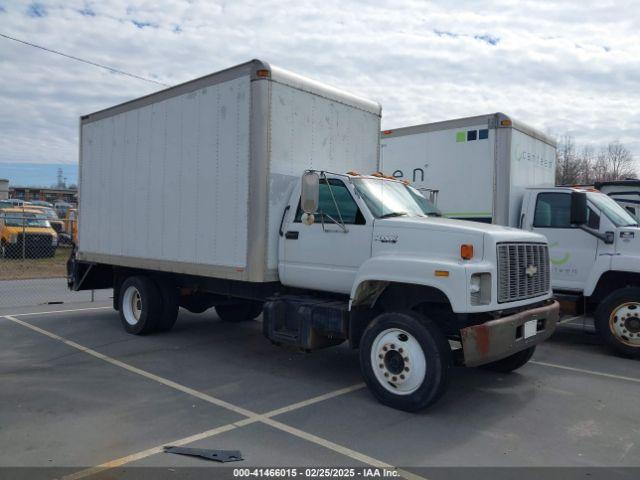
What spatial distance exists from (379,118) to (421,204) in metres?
2.05

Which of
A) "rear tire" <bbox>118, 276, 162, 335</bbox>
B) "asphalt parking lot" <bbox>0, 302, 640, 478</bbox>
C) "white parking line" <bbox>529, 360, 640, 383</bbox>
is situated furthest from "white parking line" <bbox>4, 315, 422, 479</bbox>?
"white parking line" <bbox>529, 360, 640, 383</bbox>

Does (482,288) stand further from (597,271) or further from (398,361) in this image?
(597,271)

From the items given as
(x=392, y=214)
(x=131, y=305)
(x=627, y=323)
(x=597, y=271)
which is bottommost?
(x=131, y=305)

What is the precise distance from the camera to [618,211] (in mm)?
8570

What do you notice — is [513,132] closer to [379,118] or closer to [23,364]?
[379,118]

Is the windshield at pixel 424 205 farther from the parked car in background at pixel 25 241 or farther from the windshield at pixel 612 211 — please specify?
the parked car in background at pixel 25 241

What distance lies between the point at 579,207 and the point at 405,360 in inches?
167

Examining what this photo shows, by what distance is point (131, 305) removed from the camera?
363 inches

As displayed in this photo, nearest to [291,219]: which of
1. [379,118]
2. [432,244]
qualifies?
[432,244]

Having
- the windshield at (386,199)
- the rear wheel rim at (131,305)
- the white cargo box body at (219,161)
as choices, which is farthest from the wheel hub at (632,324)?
the rear wheel rim at (131,305)

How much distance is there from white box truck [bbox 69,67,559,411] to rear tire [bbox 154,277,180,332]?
2 centimetres

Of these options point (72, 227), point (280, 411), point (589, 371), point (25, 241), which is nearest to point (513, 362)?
point (589, 371)

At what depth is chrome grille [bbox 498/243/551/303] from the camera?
552 cm

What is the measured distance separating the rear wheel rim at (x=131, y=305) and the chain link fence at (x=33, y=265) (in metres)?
2.70
